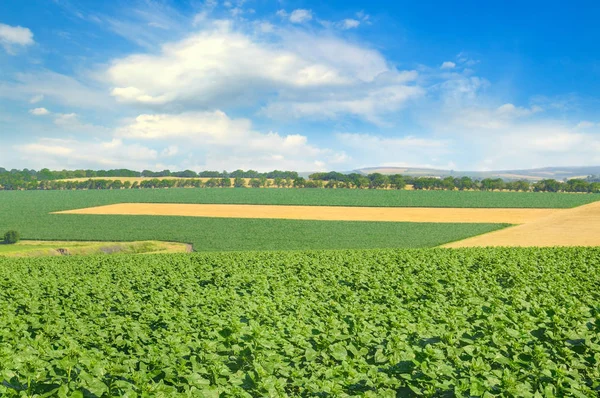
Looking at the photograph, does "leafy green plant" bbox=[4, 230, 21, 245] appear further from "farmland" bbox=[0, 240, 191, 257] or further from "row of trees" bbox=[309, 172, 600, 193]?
"row of trees" bbox=[309, 172, 600, 193]

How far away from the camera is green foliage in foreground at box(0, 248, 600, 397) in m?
5.34

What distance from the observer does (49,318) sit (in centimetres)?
980

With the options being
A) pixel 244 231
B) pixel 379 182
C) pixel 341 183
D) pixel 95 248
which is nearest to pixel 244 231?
pixel 244 231

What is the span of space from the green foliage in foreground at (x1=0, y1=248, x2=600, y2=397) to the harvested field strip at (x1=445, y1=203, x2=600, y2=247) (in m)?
33.5

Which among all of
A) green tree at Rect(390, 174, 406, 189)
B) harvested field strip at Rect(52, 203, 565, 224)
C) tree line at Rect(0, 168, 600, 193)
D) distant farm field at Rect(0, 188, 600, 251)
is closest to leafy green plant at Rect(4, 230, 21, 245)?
distant farm field at Rect(0, 188, 600, 251)

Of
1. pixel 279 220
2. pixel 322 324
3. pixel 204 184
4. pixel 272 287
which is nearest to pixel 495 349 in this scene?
pixel 322 324

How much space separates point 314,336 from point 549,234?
183 ft

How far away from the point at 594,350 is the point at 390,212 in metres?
79.3

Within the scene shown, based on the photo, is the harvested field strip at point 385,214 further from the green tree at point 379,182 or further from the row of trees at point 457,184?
the green tree at point 379,182

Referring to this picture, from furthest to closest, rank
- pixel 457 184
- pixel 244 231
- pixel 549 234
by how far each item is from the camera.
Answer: pixel 457 184 < pixel 244 231 < pixel 549 234

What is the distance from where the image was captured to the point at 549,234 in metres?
51.8

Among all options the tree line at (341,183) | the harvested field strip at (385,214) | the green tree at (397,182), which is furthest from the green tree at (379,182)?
the harvested field strip at (385,214)

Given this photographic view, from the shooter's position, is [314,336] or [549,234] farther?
[549,234]

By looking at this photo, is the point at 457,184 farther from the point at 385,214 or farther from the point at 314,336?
the point at 314,336
